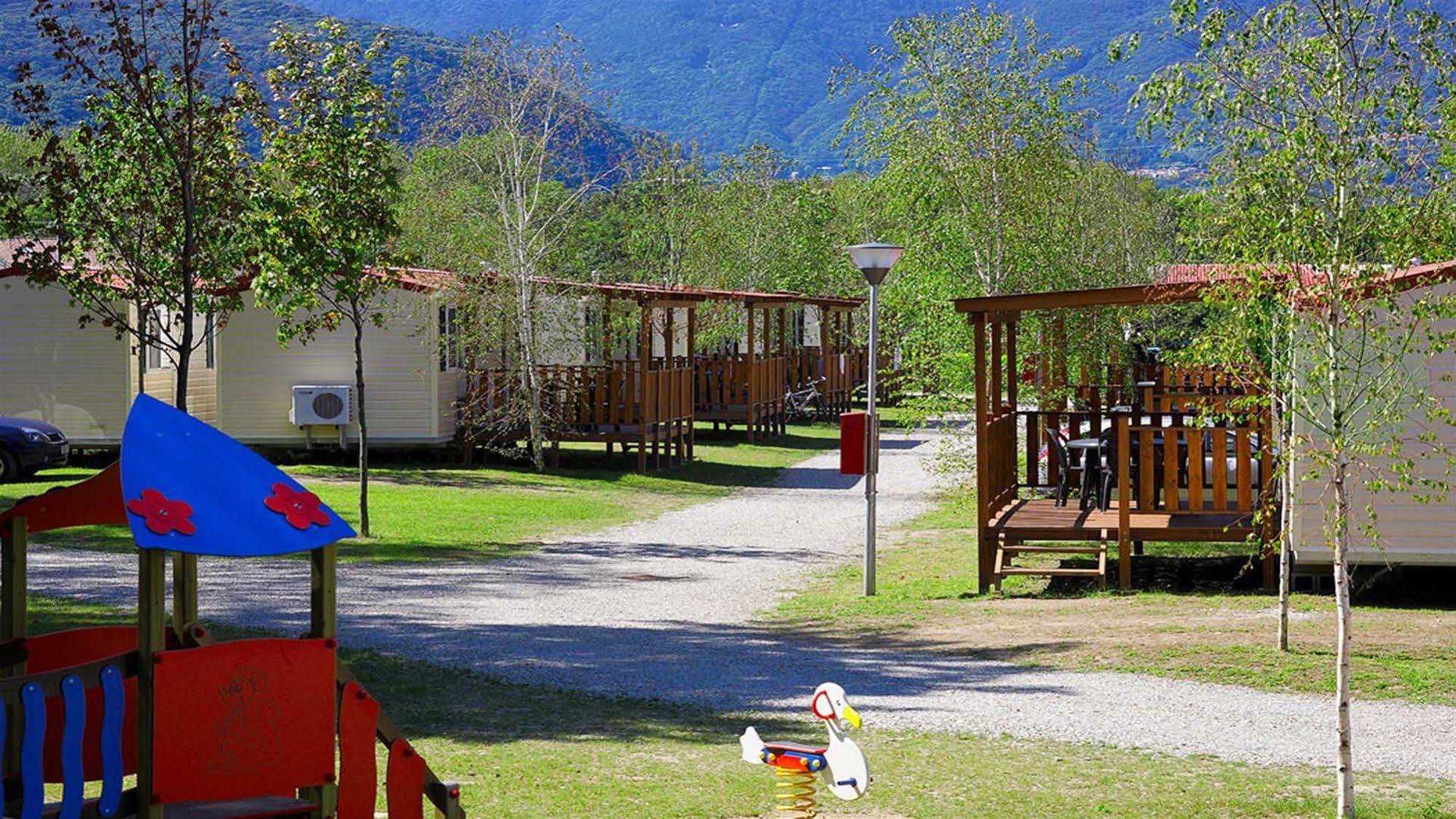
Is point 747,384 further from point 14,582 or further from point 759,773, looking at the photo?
point 14,582

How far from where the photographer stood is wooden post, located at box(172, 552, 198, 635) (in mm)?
5660

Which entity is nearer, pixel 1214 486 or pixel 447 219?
pixel 1214 486

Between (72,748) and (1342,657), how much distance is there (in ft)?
15.3

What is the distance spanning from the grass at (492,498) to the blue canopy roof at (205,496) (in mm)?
9715

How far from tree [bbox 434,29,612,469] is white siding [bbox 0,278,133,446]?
15.8 ft

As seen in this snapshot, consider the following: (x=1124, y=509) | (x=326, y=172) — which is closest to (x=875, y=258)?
(x=1124, y=509)

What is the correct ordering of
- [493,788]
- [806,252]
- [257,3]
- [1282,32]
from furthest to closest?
[257,3]
[806,252]
[1282,32]
[493,788]

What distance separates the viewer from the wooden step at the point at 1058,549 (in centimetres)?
1330

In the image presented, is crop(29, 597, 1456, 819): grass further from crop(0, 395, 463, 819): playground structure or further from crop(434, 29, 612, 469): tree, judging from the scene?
crop(434, 29, 612, 469): tree

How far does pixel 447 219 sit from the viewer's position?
38.2 meters

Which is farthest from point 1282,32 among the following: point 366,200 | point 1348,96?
point 366,200

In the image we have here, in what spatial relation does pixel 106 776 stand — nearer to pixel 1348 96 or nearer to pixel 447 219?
pixel 1348 96

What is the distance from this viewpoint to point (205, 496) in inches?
200

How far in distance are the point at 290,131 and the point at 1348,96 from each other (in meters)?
10.9
